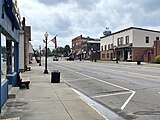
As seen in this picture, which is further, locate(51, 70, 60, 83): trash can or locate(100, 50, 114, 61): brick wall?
locate(100, 50, 114, 61): brick wall

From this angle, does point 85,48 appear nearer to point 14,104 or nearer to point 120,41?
point 120,41

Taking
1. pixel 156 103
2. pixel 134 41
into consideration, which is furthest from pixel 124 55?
pixel 156 103

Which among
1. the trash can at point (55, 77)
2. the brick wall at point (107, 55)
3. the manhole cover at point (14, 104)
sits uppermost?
the brick wall at point (107, 55)

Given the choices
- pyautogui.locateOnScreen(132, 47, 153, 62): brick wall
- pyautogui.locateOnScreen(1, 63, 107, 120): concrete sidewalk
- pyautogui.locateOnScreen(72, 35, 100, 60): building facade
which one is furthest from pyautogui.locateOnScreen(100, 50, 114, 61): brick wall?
pyautogui.locateOnScreen(1, 63, 107, 120): concrete sidewalk

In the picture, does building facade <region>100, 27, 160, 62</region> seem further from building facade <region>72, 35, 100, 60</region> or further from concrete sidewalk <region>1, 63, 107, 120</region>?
concrete sidewalk <region>1, 63, 107, 120</region>

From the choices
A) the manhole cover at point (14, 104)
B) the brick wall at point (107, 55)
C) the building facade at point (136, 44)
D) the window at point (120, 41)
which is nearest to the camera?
the manhole cover at point (14, 104)

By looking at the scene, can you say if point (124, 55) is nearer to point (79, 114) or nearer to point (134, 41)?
point (134, 41)

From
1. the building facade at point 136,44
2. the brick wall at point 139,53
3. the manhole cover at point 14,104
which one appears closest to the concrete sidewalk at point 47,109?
the manhole cover at point 14,104

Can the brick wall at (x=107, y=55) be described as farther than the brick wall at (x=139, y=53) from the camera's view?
Yes

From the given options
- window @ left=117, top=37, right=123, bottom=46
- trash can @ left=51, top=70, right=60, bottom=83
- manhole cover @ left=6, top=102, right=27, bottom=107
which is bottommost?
manhole cover @ left=6, top=102, right=27, bottom=107

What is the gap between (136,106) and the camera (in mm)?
11562

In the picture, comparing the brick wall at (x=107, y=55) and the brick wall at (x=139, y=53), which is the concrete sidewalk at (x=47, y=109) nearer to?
the brick wall at (x=139, y=53)

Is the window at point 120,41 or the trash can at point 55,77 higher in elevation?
the window at point 120,41

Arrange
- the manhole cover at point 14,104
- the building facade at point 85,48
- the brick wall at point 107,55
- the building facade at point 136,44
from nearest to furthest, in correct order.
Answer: the manhole cover at point 14,104, the building facade at point 136,44, the brick wall at point 107,55, the building facade at point 85,48
